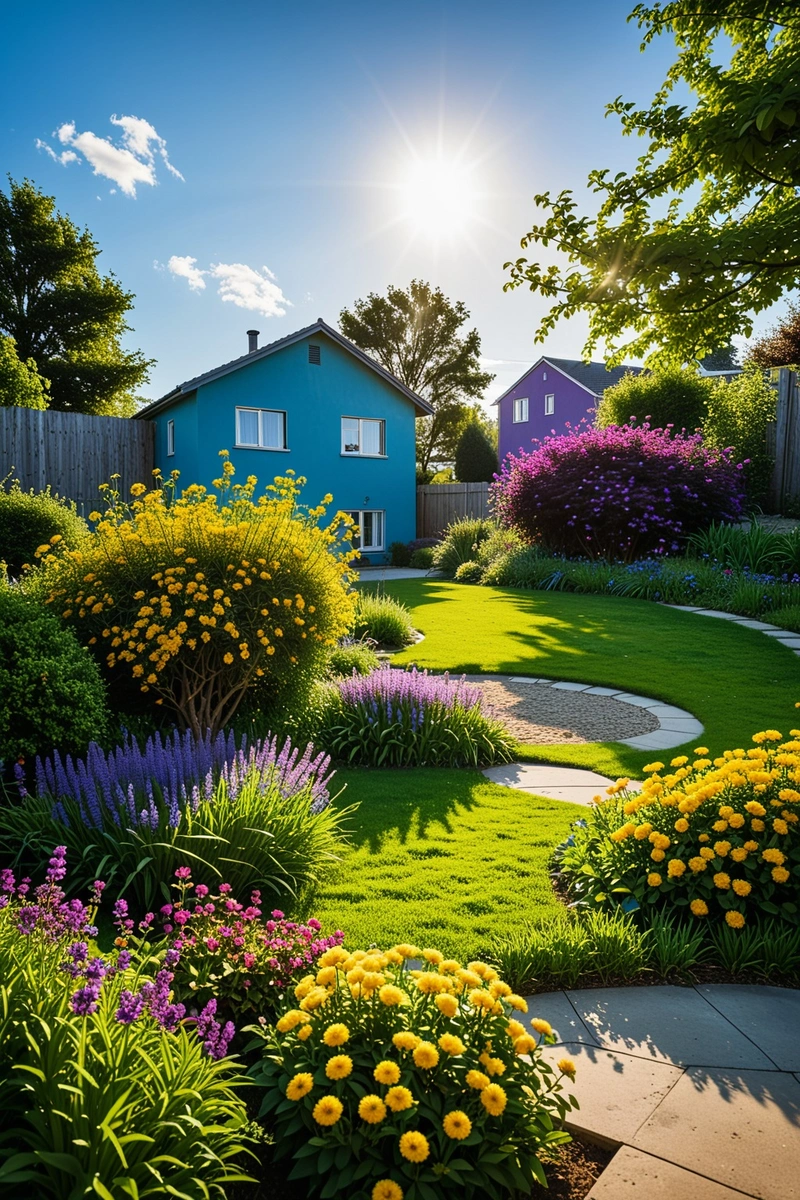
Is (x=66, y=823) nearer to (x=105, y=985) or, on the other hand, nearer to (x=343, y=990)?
(x=105, y=985)

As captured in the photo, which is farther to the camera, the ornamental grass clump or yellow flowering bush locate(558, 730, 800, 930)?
the ornamental grass clump

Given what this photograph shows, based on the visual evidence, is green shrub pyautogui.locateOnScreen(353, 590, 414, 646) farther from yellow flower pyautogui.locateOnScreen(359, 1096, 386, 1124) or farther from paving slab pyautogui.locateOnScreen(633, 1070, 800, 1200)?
yellow flower pyautogui.locateOnScreen(359, 1096, 386, 1124)

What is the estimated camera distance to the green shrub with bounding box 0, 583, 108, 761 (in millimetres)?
3711

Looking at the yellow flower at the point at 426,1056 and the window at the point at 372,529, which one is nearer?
the yellow flower at the point at 426,1056

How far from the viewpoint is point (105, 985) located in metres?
1.73

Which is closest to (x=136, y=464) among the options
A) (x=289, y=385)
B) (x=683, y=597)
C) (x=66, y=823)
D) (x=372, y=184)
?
(x=289, y=385)

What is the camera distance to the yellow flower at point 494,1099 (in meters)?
1.48

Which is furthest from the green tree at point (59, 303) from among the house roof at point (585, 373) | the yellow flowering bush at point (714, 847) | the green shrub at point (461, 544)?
the yellow flowering bush at point (714, 847)

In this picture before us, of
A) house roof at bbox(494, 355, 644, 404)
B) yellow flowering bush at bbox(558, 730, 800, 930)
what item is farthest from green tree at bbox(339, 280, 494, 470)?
yellow flowering bush at bbox(558, 730, 800, 930)

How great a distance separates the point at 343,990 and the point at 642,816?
1794mm

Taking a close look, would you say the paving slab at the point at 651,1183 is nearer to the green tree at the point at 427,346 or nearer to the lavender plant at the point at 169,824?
the lavender plant at the point at 169,824

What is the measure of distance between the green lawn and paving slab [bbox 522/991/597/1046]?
0.31 metres

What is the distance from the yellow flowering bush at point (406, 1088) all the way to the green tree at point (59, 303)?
31.1m

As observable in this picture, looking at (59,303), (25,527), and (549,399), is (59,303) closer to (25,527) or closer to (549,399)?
(549,399)
